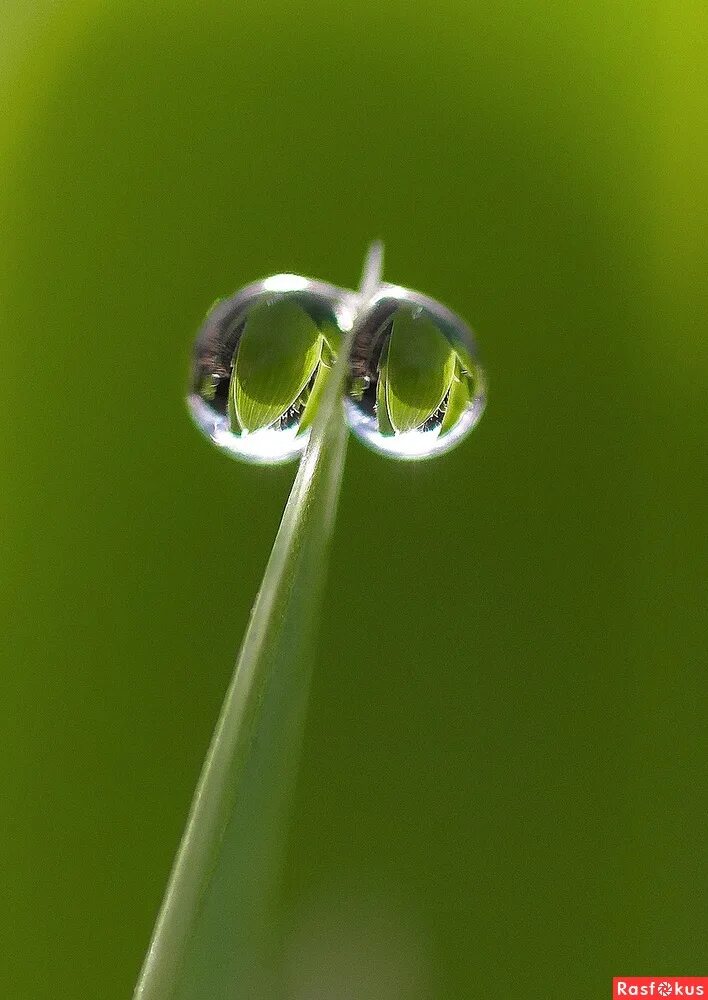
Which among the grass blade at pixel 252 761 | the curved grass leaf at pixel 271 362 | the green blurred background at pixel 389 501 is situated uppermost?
the green blurred background at pixel 389 501

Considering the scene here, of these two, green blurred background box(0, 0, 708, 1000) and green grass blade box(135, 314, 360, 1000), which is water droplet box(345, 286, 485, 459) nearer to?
green grass blade box(135, 314, 360, 1000)

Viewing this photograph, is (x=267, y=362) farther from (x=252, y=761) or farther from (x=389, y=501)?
Answer: (x=389, y=501)

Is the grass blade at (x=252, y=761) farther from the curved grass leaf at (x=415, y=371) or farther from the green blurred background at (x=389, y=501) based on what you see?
the green blurred background at (x=389, y=501)

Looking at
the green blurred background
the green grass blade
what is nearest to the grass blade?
the green grass blade

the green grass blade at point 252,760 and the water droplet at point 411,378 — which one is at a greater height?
the water droplet at point 411,378

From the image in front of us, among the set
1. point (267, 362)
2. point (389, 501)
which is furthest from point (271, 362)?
point (389, 501)

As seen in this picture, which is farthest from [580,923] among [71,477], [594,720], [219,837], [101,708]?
[219,837]

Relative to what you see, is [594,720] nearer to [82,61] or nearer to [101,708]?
[101,708]

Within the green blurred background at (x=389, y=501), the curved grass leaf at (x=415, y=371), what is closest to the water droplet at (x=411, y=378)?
the curved grass leaf at (x=415, y=371)

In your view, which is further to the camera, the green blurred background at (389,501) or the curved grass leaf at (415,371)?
the green blurred background at (389,501)
